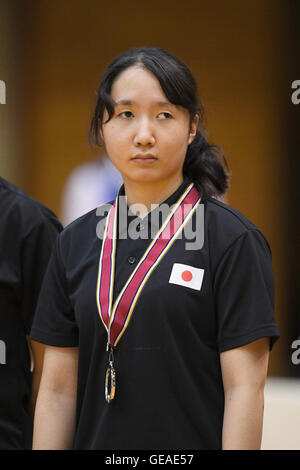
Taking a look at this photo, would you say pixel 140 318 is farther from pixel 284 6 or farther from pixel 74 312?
pixel 284 6

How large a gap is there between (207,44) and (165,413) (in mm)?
3258

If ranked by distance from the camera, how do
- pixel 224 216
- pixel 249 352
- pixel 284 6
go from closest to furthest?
pixel 249 352, pixel 224 216, pixel 284 6

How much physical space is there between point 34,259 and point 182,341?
1.89ft

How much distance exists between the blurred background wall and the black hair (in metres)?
2.54

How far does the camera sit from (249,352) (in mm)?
1452

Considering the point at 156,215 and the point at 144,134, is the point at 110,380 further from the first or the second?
the point at 144,134

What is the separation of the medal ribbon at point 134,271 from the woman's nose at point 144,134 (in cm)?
16

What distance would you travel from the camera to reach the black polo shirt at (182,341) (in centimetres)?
147

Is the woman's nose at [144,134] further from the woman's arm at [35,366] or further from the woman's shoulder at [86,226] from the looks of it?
the woman's arm at [35,366]

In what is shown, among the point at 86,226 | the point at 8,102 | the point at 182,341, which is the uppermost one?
the point at 8,102

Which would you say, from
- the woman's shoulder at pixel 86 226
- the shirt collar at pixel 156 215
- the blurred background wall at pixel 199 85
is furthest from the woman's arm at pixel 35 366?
the blurred background wall at pixel 199 85

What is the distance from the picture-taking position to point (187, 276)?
149 cm

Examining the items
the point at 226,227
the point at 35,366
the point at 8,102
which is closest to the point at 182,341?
the point at 226,227
